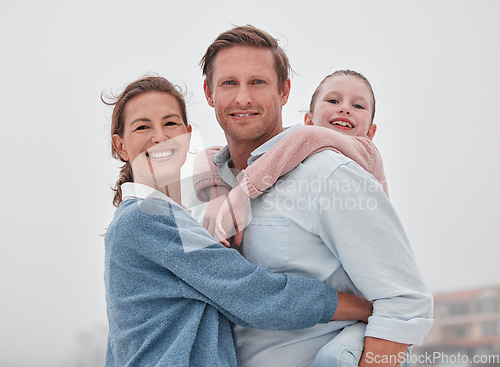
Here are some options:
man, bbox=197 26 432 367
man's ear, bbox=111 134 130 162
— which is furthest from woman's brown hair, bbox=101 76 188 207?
man, bbox=197 26 432 367

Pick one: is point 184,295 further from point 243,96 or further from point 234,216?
point 243,96

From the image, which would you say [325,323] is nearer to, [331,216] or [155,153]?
[331,216]

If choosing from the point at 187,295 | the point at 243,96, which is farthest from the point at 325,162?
the point at 187,295

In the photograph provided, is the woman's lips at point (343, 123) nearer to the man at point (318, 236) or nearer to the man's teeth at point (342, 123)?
the man's teeth at point (342, 123)

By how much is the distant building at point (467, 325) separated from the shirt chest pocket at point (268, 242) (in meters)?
1.03

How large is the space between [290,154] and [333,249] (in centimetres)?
22

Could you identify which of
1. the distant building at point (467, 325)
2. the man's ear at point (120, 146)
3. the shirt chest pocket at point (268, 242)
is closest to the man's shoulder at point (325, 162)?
the shirt chest pocket at point (268, 242)

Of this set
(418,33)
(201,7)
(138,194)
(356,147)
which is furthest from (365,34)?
(138,194)

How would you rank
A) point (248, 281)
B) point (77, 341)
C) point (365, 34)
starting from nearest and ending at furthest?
point (248, 281)
point (77, 341)
point (365, 34)

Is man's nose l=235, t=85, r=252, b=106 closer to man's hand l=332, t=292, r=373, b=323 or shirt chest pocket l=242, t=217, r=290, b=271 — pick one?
shirt chest pocket l=242, t=217, r=290, b=271

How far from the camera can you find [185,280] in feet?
3.53

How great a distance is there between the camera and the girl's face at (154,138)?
1.26 meters

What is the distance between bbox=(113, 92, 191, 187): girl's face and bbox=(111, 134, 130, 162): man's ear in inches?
1.0

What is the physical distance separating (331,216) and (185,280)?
0.32m
